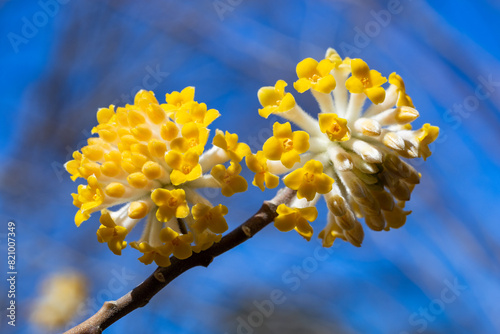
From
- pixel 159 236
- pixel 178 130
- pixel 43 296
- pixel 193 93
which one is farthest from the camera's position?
pixel 43 296

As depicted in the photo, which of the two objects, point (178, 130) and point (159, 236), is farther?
point (178, 130)

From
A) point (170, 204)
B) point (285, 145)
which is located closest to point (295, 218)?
point (285, 145)

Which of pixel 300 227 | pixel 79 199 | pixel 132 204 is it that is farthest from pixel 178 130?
pixel 300 227

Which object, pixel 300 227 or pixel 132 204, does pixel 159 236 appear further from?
pixel 300 227

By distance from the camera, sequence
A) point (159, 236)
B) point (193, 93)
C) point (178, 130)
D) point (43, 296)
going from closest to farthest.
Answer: point (159, 236) < point (178, 130) < point (193, 93) < point (43, 296)

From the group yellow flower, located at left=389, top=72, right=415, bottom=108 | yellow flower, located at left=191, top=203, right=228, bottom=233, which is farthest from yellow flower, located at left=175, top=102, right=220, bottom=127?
yellow flower, located at left=389, top=72, right=415, bottom=108

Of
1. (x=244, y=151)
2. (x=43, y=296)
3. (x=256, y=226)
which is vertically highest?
(x=244, y=151)

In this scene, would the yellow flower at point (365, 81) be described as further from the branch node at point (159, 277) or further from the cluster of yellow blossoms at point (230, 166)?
the branch node at point (159, 277)

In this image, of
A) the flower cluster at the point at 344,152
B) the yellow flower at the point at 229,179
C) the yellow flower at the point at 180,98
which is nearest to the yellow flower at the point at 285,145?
the flower cluster at the point at 344,152
